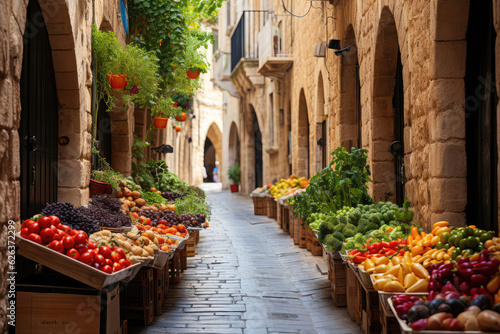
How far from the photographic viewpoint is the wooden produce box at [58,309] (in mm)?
3984

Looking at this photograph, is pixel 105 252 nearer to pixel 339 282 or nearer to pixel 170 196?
pixel 339 282

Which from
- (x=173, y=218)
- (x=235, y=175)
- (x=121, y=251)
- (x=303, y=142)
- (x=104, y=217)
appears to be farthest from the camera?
(x=235, y=175)

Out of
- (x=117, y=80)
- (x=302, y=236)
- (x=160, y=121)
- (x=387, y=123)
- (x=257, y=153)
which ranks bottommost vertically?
(x=302, y=236)

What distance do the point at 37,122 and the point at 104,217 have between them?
4.13ft

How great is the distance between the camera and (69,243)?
13.8 feet

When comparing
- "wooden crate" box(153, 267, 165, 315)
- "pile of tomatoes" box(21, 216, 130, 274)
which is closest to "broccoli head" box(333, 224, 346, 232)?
"wooden crate" box(153, 267, 165, 315)

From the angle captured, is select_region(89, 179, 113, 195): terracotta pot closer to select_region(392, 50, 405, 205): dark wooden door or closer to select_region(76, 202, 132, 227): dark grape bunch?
select_region(76, 202, 132, 227): dark grape bunch

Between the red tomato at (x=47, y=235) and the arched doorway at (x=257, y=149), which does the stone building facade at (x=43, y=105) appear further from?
the arched doorway at (x=257, y=149)

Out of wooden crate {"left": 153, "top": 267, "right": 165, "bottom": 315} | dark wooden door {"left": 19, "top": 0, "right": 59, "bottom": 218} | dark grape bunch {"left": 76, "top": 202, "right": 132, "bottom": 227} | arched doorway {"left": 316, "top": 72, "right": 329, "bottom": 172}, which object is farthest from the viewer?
arched doorway {"left": 316, "top": 72, "right": 329, "bottom": 172}

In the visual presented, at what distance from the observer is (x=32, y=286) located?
4023 mm

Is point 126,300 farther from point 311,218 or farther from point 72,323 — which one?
point 311,218

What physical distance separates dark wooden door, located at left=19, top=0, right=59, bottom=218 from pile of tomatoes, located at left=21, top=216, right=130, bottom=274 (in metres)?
0.69

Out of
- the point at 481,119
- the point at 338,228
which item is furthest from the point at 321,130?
the point at 481,119

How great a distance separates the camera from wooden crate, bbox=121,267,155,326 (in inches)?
211
